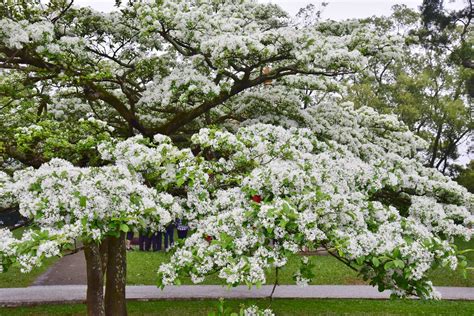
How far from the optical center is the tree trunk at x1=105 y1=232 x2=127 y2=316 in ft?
30.5

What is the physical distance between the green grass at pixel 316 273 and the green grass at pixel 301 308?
265cm

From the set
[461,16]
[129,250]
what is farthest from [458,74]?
[129,250]

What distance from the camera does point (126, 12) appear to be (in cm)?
1001

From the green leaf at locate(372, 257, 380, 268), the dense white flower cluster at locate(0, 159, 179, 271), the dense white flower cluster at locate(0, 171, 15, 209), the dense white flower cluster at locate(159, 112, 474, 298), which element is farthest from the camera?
the dense white flower cluster at locate(0, 171, 15, 209)

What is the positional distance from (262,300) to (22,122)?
722cm

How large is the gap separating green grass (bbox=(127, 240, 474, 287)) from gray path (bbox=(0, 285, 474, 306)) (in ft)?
2.60

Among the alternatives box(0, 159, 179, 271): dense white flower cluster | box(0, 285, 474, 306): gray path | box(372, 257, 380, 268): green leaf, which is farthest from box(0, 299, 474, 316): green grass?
box(372, 257, 380, 268): green leaf

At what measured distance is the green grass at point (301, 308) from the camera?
477 inches

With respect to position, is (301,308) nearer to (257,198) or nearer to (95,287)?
(95,287)

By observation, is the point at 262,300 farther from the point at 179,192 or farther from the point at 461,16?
the point at 461,16

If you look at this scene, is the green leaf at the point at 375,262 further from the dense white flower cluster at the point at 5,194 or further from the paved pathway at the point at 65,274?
the paved pathway at the point at 65,274

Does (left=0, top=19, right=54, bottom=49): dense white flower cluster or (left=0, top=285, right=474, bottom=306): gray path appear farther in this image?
(left=0, top=285, right=474, bottom=306): gray path

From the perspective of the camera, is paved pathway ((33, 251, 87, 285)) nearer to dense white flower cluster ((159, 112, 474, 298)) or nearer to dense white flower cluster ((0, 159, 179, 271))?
dense white flower cluster ((159, 112, 474, 298))

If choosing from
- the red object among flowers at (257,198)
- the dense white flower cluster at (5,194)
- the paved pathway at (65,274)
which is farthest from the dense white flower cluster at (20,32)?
the paved pathway at (65,274)
